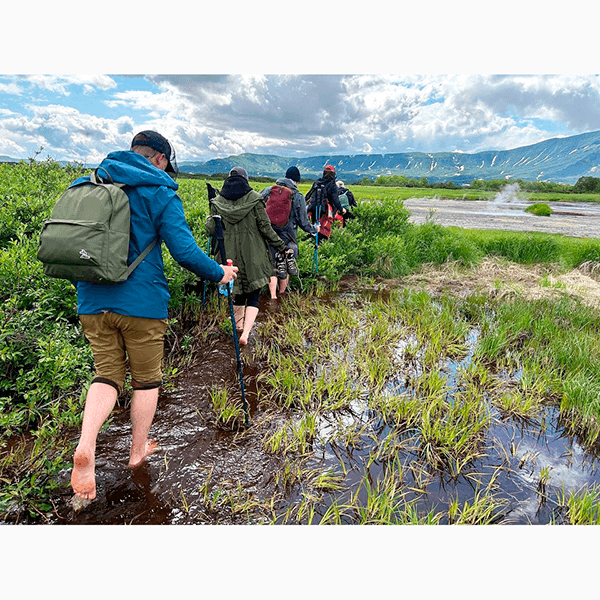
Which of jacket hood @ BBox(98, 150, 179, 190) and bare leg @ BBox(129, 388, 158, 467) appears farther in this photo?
bare leg @ BBox(129, 388, 158, 467)

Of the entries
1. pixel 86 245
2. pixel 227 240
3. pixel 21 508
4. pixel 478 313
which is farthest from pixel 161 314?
pixel 478 313

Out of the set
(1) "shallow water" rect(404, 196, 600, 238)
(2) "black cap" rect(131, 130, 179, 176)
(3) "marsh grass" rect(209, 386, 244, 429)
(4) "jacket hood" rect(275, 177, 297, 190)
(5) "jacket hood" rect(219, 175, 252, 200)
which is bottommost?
(3) "marsh grass" rect(209, 386, 244, 429)

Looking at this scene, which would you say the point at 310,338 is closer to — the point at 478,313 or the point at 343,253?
the point at 478,313

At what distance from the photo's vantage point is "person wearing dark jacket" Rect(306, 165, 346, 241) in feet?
28.5

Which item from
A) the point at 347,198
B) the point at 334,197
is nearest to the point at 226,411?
the point at 334,197

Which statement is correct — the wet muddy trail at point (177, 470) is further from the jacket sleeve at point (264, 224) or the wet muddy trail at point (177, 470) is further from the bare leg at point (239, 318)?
the jacket sleeve at point (264, 224)

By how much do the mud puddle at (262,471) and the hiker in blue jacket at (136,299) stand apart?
43 cm

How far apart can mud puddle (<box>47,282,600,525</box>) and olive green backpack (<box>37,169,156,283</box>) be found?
156cm

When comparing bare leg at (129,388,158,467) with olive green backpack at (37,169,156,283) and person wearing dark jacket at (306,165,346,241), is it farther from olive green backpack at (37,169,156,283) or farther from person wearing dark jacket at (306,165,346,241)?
person wearing dark jacket at (306,165,346,241)

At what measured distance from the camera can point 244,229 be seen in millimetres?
4609

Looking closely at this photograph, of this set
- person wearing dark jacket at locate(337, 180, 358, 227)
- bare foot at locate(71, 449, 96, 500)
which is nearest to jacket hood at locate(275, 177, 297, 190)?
person wearing dark jacket at locate(337, 180, 358, 227)

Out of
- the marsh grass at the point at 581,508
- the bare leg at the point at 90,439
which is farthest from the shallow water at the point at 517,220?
the bare leg at the point at 90,439

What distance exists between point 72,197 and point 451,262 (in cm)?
915

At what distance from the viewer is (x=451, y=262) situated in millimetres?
9719
